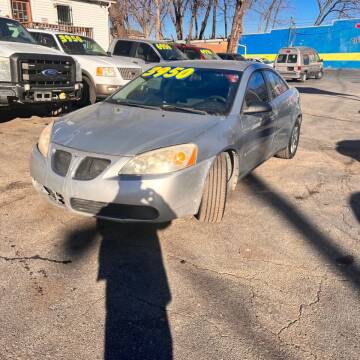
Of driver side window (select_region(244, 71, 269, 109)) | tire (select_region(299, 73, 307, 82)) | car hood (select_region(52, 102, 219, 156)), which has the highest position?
driver side window (select_region(244, 71, 269, 109))

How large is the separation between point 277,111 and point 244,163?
1251 millimetres

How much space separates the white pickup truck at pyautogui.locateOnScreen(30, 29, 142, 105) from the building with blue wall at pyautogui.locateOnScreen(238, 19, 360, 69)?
30.5 metres

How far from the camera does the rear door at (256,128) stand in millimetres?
4277

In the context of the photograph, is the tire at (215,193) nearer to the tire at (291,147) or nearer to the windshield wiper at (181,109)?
the windshield wiper at (181,109)

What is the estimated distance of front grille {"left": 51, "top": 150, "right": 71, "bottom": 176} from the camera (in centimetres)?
340

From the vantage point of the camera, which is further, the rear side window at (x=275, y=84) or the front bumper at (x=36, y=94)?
the front bumper at (x=36, y=94)

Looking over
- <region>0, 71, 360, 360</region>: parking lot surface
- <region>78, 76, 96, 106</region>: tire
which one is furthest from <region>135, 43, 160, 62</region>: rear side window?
<region>0, 71, 360, 360</region>: parking lot surface

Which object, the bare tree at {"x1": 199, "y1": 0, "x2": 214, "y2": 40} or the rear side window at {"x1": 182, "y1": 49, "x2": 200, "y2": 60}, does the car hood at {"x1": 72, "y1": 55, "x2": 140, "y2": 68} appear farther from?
the bare tree at {"x1": 199, "y1": 0, "x2": 214, "y2": 40}

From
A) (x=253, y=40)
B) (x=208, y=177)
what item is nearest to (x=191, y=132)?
(x=208, y=177)

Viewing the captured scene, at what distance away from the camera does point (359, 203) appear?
15.3ft

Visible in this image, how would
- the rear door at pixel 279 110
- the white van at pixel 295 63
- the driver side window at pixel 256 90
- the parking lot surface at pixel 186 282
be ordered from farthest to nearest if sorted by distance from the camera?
the white van at pixel 295 63, the rear door at pixel 279 110, the driver side window at pixel 256 90, the parking lot surface at pixel 186 282

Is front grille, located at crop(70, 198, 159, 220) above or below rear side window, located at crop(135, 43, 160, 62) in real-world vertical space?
below

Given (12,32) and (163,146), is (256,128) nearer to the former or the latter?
(163,146)

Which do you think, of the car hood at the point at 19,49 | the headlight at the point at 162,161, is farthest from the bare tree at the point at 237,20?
the headlight at the point at 162,161
